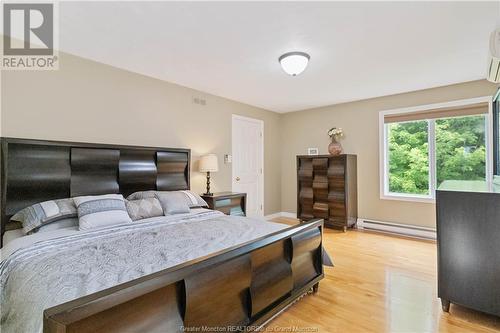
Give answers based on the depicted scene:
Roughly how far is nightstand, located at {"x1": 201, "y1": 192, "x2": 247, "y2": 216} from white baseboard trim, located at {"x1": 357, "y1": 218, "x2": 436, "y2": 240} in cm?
234

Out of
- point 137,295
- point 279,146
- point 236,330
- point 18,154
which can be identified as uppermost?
point 279,146

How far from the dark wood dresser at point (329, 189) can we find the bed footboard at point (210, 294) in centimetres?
240

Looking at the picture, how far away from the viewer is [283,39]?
2.45 metres

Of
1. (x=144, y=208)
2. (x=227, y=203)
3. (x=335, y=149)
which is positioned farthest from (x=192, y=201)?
(x=335, y=149)

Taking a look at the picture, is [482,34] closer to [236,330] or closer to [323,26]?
[323,26]

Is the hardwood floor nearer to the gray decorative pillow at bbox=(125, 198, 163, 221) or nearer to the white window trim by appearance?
the white window trim

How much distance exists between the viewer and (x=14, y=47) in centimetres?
248

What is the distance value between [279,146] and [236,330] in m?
4.69

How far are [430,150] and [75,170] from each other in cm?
495

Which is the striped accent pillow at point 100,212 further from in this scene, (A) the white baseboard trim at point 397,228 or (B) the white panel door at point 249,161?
(A) the white baseboard trim at point 397,228

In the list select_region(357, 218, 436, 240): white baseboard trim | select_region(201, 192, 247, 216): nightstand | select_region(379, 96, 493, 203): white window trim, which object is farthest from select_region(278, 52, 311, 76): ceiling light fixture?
select_region(357, 218, 436, 240): white baseboard trim

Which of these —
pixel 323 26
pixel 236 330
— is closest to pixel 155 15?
pixel 323 26

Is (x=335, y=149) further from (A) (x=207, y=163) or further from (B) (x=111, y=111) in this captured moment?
(B) (x=111, y=111)

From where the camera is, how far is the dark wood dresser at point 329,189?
449cm
